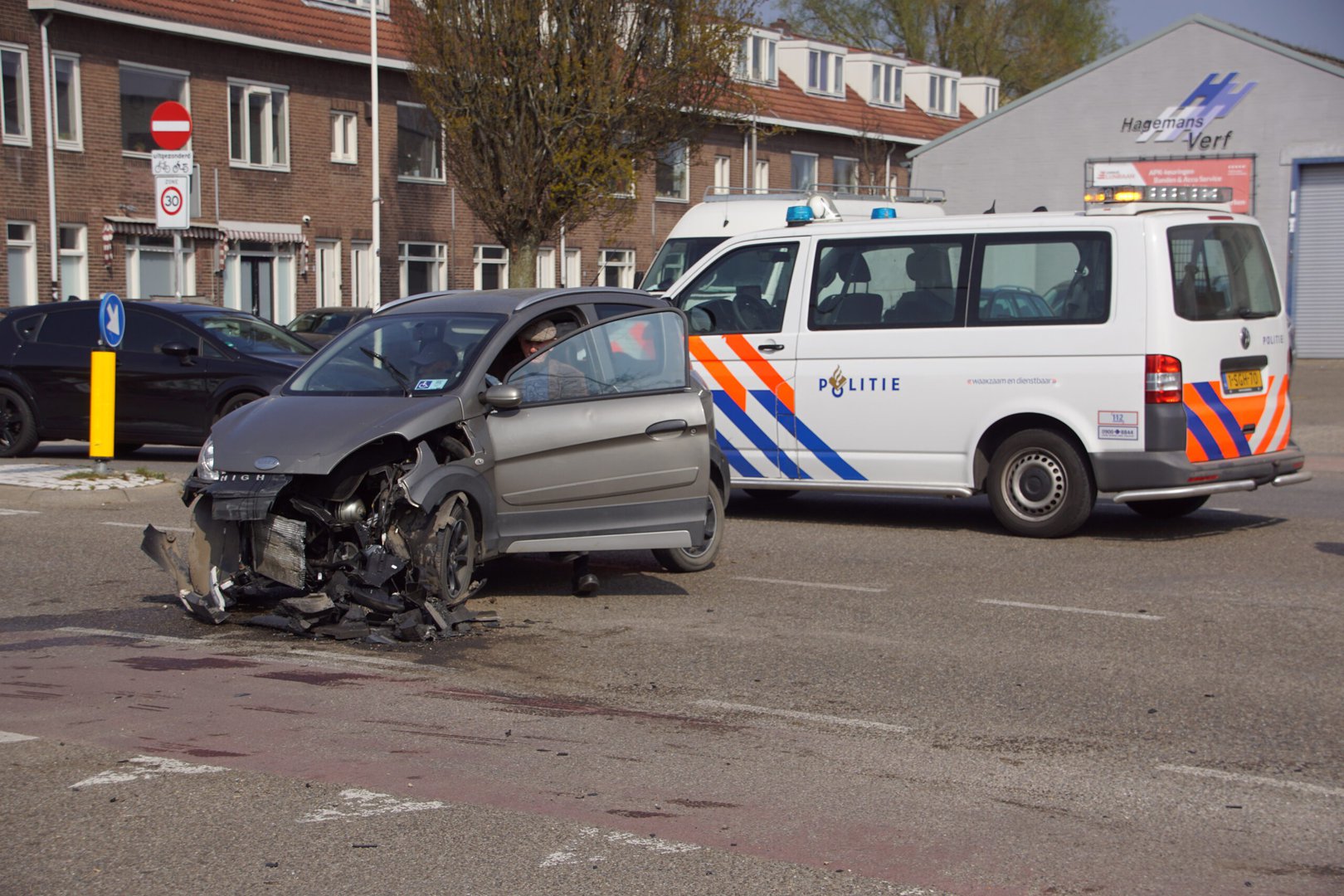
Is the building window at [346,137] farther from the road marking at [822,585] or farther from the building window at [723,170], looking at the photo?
the road marking at [822,585]

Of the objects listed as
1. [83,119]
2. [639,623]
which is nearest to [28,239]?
[83,119]

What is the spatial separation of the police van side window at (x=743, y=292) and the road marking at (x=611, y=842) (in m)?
7.47

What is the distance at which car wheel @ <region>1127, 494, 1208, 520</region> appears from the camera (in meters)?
12.2

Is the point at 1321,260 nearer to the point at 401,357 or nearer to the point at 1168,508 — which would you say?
the point at 1168,508

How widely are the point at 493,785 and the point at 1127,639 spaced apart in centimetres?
388

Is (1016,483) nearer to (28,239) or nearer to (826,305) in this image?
(826,305)

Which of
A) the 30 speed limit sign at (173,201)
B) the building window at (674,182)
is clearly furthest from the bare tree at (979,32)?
the 30 speed limit sign at (173,201)

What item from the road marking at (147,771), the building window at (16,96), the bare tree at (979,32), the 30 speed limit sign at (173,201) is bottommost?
the road marking at (147,771)

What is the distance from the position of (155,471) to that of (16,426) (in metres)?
2.80

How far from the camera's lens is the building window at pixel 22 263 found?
102 ft

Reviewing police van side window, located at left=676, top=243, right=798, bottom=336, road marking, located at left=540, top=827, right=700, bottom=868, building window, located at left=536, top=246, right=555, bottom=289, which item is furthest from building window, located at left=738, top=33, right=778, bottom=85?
road marking, located at left=540, top=827, right=700, bottom=868

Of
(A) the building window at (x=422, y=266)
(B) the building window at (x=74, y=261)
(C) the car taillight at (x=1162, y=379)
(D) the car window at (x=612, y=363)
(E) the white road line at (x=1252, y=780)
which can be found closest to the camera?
(E) the white road line at (x=1252, y=780)

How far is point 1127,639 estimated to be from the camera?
25.8 ft

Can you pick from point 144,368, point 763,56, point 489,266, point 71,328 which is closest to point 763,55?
point 763,56
